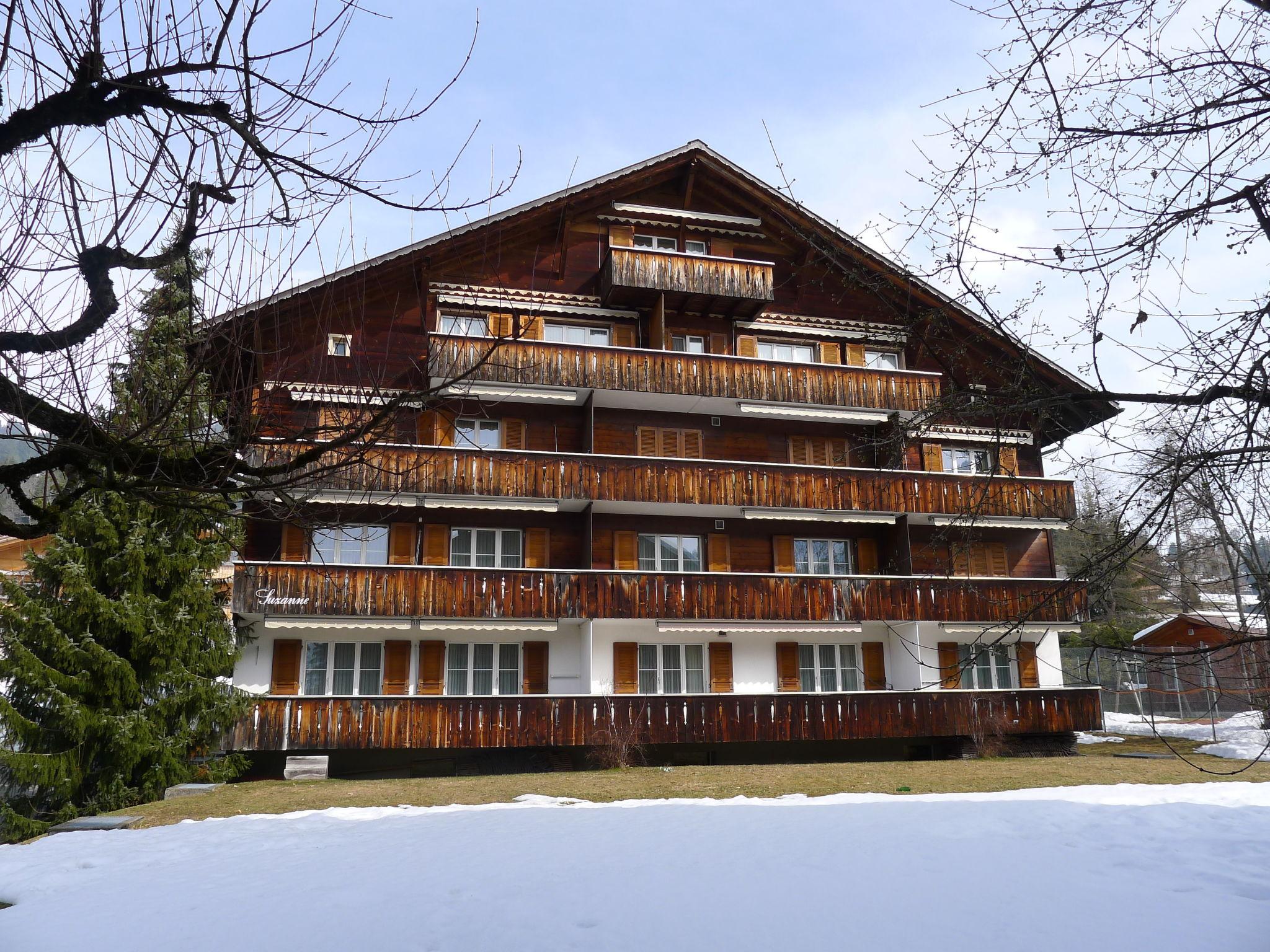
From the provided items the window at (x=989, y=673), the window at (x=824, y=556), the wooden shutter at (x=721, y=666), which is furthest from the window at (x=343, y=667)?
the window at (x=989, y=673)

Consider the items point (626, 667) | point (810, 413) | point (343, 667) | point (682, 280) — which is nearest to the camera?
point (343, 667)

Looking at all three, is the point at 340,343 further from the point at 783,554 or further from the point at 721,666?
the point at 783,554

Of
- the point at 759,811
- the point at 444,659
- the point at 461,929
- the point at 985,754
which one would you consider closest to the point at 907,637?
the point at 985,754

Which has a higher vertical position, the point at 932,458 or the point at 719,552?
the point at 932,458

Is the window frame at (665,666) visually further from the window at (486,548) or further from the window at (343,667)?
the window at (343,667)

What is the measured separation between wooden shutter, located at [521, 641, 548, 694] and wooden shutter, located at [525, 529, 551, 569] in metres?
2.02

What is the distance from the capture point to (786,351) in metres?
29.2

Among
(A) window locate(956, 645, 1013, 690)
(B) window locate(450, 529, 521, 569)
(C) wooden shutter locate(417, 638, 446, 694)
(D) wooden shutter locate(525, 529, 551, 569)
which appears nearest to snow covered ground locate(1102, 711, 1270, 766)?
(A) window locate(956, 645, 1013, 690)

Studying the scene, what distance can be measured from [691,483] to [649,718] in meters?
6.15

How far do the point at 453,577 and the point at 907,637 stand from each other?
12.7m

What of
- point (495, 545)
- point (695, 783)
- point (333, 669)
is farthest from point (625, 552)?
point (695, 783)

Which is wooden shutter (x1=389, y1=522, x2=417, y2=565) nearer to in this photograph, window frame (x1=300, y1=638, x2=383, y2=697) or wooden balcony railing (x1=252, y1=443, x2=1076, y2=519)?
wooden balcony railing (x1=252, y1=443, x2=1076, y2=519)

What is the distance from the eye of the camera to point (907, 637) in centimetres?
2667

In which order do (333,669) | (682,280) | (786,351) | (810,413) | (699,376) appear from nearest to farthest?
(333,669)
(699,376)
(682,280)
(810,413)
(786,351)
